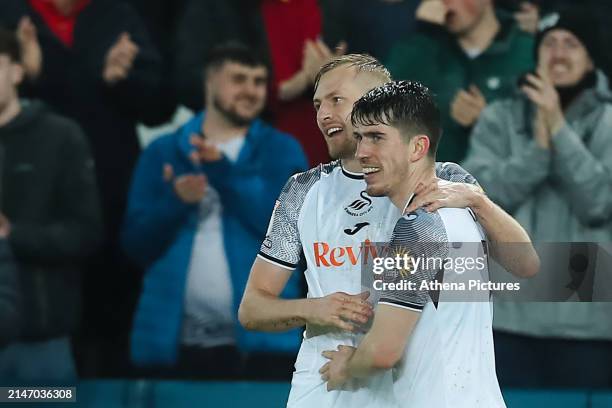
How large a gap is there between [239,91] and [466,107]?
1173 mm

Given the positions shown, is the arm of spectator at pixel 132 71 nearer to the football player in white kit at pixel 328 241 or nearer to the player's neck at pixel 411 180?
the football player in white kit at pixel 328 241

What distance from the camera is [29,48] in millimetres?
6496

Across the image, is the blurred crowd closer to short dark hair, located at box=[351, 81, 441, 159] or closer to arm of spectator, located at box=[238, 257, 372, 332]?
arm of spectator, located at box=[238, 257, 372, 332]

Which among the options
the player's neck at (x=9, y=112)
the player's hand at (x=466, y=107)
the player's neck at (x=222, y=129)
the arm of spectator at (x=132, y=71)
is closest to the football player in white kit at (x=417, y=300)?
the player's hand at (x=466, y=107)

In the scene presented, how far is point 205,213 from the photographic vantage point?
6188 millimetres

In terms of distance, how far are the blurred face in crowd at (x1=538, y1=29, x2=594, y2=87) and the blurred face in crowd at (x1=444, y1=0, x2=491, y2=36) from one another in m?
0.39

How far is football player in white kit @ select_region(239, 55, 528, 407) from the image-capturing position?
163 inches

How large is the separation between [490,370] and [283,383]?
2243mm

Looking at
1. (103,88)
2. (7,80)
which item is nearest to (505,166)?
(103,88)

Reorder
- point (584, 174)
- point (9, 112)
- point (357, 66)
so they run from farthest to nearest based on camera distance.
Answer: point (9, 112) < point (584, 174) < point (357, 66)

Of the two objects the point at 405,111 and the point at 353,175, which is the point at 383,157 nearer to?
the point at 405,111

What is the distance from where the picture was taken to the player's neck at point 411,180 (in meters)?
3.96

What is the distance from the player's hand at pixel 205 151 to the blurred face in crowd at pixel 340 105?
73.7 inches

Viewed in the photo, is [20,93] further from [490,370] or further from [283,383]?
[490,370]
